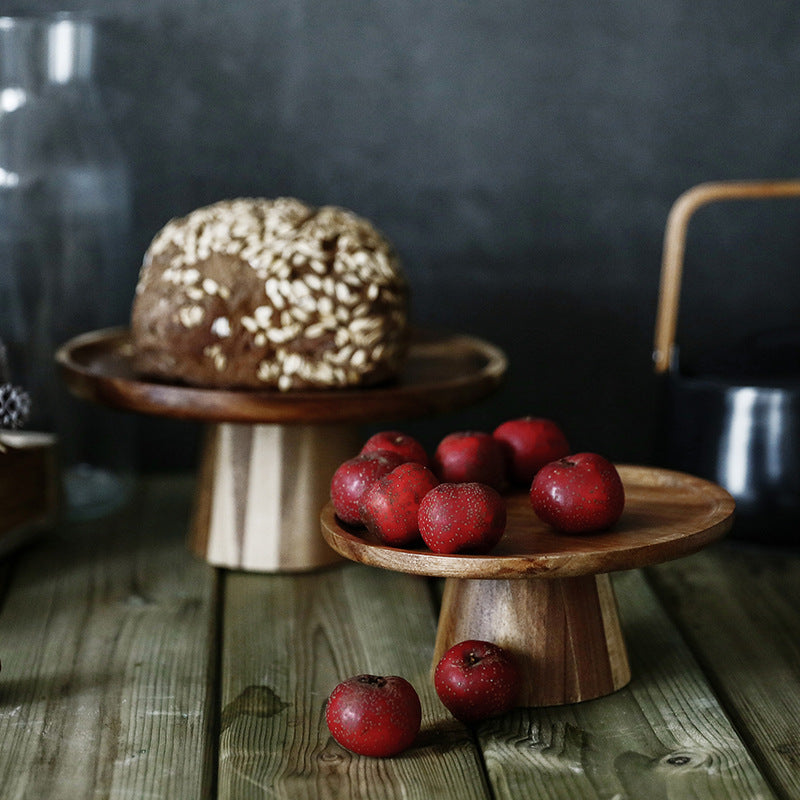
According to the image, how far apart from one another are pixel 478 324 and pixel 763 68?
548mm

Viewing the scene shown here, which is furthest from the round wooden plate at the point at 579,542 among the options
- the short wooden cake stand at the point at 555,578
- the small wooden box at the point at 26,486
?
the small wooden box at the point at 26,486

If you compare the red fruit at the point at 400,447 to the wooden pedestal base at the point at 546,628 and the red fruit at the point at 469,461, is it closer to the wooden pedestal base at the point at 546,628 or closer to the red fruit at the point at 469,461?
the red fruit at the point at 469,461

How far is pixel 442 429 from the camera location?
1.80 metres

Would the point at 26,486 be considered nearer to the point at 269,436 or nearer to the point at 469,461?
the point at 269,436

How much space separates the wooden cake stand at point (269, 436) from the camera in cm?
128

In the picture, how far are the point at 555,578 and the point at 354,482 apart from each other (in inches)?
7.6

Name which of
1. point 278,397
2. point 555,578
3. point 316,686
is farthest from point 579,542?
point 278,397

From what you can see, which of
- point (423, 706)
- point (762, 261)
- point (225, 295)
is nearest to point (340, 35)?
point (225, 295)

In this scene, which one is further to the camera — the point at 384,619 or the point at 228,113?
the point at 228,113

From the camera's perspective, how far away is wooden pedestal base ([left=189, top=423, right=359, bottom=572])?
1.37m

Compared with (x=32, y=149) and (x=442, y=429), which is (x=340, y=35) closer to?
(x=32, y=149)

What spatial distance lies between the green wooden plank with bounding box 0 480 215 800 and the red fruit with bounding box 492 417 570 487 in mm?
363

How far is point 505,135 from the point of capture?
171 centimetres

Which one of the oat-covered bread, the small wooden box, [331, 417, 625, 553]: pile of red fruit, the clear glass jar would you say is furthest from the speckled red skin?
the clear glass jar
